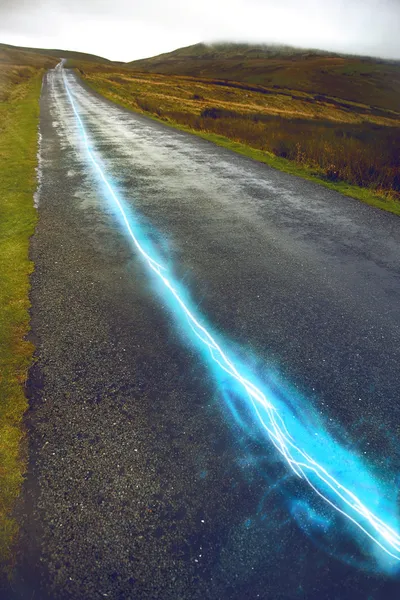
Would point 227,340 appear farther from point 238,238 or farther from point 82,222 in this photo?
point 82,222

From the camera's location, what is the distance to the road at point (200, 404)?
2350 millimetres

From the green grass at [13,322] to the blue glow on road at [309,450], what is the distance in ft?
6.48

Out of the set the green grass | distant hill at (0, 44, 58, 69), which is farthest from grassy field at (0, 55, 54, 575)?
distant hill at (0, 44, 58, 69)

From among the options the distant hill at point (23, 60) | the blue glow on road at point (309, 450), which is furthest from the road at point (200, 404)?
the distant hill at point (23, 60)

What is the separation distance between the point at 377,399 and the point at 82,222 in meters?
6.59

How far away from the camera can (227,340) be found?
14.5 feet

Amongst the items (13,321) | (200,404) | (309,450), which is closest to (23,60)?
(13,321)

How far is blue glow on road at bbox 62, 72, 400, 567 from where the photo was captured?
2637mm

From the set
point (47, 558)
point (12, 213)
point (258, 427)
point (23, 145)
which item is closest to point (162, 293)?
point (258, 427)

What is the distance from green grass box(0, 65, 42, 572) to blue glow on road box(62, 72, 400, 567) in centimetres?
198

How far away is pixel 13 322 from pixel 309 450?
12.7 ft

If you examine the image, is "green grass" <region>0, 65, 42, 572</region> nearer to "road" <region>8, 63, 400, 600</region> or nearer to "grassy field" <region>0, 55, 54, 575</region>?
"grassy field" <region>0, 55, 54, 575</region>

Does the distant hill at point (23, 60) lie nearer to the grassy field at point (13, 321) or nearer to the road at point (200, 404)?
the grassy field at point (13, 321)

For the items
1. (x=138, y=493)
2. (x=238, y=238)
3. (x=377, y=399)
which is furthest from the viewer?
(x=238, y=238)
